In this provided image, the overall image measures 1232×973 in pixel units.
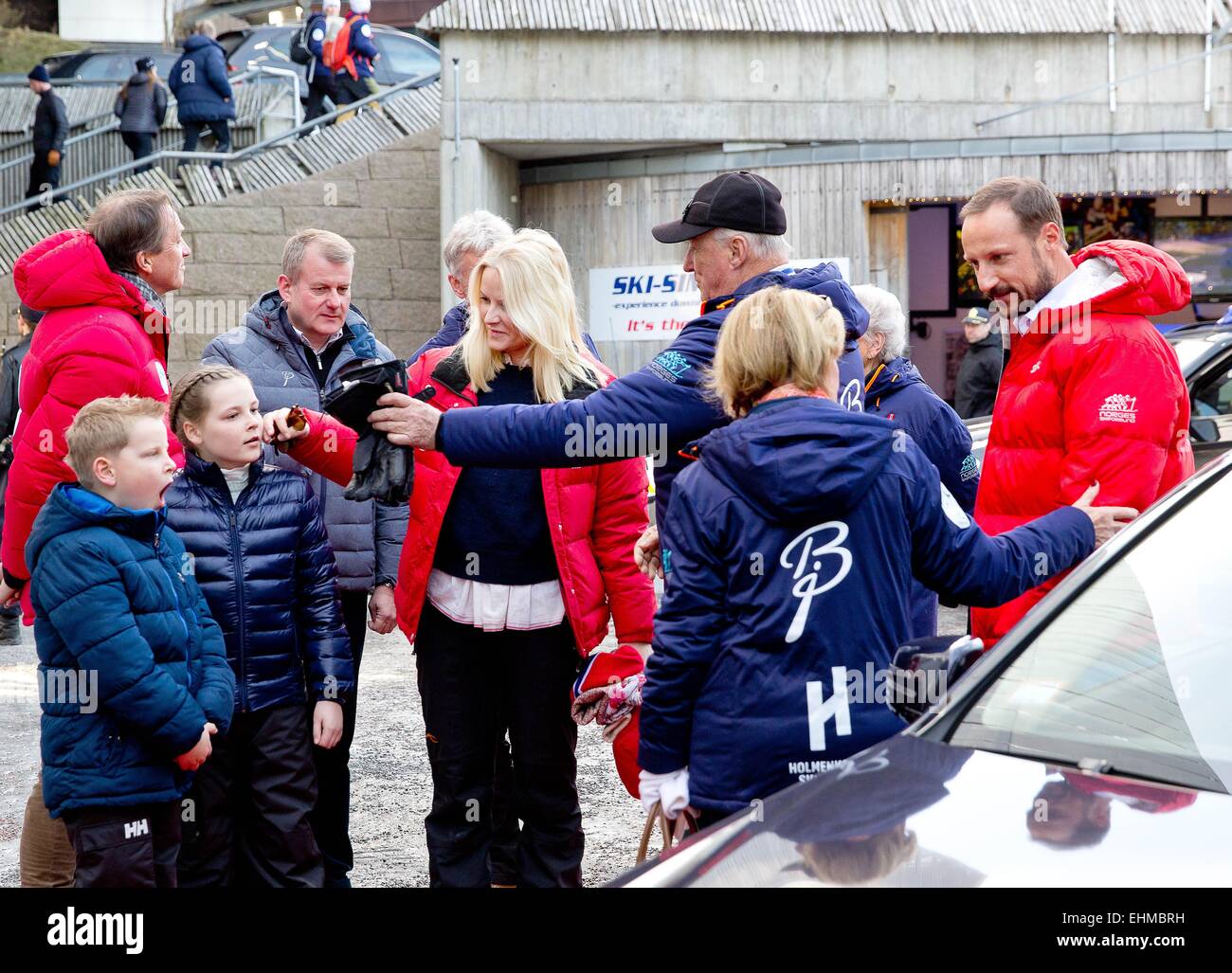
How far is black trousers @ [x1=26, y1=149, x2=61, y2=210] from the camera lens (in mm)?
17453

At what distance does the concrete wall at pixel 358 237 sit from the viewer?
52.6 feet

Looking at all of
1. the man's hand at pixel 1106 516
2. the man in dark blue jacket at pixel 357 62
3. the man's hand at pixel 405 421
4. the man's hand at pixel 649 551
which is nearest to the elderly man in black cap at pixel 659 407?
the man's hand at pixel 405 421

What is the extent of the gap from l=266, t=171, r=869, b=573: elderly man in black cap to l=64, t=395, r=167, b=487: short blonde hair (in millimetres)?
714

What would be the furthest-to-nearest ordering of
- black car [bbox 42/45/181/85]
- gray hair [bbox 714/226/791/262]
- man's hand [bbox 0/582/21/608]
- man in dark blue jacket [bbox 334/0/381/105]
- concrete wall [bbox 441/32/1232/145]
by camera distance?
black car [bbox 42/45/181/85], man in dark blue jacket [bbox 334/0/381/105], concrete wall [bbox 441/32/1232/145], man's hand [bbox 0/582/21/608], gray hair [bbox 714/226/791/262]

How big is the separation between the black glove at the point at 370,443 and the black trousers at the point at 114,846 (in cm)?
103

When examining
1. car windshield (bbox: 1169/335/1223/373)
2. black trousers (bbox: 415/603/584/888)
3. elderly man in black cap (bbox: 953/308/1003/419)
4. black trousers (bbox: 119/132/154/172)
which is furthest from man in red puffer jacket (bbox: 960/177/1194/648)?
black trousers (bbox: 119/132/154/172)

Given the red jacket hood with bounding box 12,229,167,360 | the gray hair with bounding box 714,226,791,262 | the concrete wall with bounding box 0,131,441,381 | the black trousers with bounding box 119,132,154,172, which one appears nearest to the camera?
the gray hair with bounding box 714,226,791,262

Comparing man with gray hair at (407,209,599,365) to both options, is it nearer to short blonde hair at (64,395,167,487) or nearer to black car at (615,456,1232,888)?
short blonde hair at (64,395,167,487)

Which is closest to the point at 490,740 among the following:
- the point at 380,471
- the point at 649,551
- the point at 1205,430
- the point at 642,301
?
the point at 649,551

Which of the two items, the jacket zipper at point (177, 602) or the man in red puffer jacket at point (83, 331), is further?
the man in red puffer jacket at point (83, 331)

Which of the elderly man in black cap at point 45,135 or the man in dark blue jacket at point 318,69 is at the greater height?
the man in dark blue jacket at point 318,69

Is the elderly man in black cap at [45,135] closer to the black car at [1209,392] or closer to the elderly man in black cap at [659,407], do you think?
the black car at [1209,392]

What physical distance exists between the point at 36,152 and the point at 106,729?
15670 millimetres
